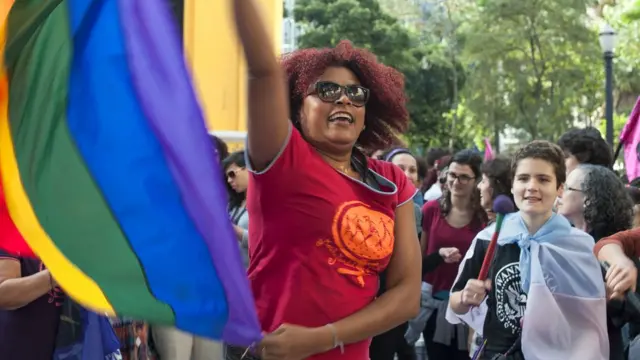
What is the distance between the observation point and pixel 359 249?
2.84m

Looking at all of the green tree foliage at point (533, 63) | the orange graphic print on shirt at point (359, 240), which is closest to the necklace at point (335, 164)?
the orange graphic print on shirt at point (359, 240)

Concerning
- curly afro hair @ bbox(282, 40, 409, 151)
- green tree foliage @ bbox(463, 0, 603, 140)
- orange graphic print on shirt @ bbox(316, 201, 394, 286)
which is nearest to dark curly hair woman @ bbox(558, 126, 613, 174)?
curly afro hair @ bbox(282, 40, 409, 151)

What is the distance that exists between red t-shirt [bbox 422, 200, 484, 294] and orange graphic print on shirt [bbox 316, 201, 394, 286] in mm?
3955

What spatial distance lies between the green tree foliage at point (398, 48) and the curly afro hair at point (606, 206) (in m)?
25.2

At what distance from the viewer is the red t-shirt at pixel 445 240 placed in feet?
22.5

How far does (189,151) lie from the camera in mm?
2125

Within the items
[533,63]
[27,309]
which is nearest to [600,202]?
[27,309]

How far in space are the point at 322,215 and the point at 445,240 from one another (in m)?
4.22

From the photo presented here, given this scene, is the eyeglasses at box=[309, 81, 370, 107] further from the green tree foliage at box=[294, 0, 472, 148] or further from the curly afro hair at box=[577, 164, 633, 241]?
the green tree foliage at box=[294, 0, 472, 148]

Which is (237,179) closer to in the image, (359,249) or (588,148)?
(588,148)

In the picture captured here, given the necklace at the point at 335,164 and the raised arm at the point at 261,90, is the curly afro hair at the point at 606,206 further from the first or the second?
the raised arm at the point at 261,90

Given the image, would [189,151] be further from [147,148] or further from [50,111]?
[50,111]

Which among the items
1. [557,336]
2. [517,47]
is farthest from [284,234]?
[517,47]

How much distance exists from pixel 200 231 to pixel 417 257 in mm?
1150
